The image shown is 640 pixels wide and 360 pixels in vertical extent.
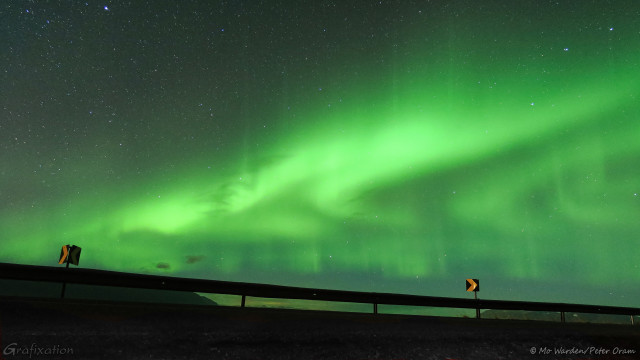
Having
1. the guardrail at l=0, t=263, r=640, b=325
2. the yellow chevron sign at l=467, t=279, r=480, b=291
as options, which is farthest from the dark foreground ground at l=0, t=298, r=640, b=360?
the yellow chevron sign at l=467, t=279, r=480, b=291

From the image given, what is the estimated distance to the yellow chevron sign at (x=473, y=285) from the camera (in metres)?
13.2

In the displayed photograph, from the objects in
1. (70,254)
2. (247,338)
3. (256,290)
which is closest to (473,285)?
(256,290)

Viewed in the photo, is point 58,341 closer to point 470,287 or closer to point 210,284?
point 210,284

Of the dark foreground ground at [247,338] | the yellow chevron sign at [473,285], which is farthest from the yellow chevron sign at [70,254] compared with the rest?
the yellow chevron sign at [473,285]

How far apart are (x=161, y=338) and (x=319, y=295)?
18.1ft

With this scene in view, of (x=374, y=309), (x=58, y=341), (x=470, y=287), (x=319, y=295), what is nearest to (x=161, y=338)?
(x=58, y=341)

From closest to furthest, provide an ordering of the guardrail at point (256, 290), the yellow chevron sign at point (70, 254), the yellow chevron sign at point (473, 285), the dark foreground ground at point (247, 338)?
the dark foreground ground at point (247, 338) < the guardrail at point (256, 290) < the yellow chevron sign at point (70, 254) < the yellow chevron sign at point (473, 285)

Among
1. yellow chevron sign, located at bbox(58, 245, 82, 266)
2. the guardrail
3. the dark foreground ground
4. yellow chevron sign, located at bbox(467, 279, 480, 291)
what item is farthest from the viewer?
yellow chevron sign, located at bbox(467, 279, 480, 291)

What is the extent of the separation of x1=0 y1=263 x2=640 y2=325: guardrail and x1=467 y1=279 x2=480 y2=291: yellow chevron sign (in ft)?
5.39

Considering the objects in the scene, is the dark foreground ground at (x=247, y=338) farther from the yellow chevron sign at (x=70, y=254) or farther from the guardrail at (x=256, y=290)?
the yellow chevron sign at (x=70, y=254)

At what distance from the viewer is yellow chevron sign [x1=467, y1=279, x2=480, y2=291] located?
13.2m

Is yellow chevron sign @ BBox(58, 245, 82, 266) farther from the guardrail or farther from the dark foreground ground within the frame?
the dark foreground ground

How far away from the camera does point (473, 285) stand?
1331 centimetres

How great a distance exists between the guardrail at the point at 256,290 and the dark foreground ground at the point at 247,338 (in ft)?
6.93
